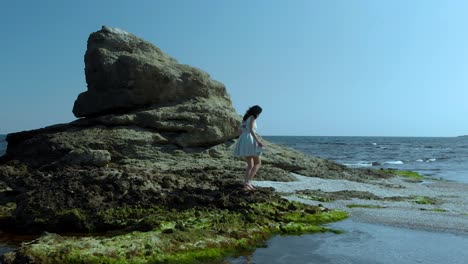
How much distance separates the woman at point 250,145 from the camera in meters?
12.0

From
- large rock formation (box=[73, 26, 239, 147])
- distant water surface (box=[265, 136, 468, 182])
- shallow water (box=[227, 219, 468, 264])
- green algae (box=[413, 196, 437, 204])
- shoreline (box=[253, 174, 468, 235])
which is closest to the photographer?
shallow water (box=[227, 219, 468, 264])

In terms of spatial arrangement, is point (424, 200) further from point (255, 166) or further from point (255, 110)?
point (255, 110)

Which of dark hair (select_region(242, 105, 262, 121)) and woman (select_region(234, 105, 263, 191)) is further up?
dark hair (select_region(242, 105, 262, 121))

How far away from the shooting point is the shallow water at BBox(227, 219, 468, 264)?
7.43 metres

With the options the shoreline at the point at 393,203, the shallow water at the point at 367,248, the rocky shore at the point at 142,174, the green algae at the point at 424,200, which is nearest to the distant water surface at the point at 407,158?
the shoreline at the point at 393,203

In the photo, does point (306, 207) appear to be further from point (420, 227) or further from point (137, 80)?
point (137, 80)

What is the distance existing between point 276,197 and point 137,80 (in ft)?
36.1

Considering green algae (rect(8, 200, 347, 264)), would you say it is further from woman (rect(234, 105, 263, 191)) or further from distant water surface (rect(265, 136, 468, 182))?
distant water surface (rect(265, 136, 468, 182))

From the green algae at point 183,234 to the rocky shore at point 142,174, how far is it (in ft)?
0.08

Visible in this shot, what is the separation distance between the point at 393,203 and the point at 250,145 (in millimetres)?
4784

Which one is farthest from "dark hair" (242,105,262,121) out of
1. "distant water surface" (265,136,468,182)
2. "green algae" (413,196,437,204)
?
"distant water surface" (265,136,468,182)

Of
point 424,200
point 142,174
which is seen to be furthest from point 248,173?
point 424,200

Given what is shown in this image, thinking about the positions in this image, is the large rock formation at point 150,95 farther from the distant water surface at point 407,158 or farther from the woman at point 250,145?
the distant water surface at point 407,158

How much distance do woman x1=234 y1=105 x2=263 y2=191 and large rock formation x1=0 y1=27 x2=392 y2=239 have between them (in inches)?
26.5
